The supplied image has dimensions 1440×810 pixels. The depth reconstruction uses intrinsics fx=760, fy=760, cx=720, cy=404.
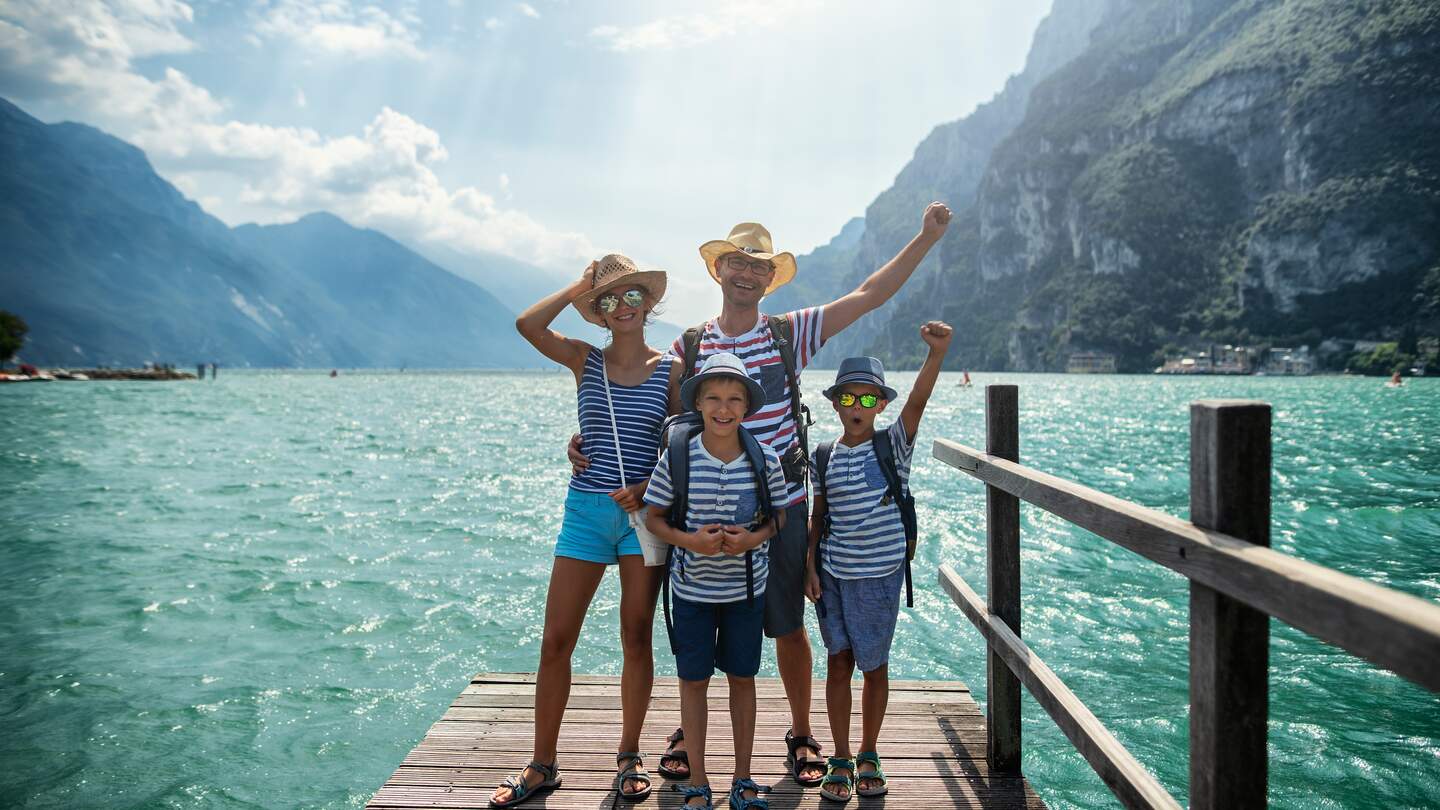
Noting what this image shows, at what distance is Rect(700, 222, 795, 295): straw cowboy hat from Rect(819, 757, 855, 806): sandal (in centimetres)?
242

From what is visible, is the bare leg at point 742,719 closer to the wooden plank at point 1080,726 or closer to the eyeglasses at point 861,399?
the wooden plank at point 1080,726

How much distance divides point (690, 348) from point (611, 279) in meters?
0.53

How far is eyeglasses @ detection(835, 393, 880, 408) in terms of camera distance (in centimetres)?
384

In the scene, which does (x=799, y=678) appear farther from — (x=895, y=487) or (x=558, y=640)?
(x=558, y=640)

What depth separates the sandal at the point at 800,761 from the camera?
12.9 feet

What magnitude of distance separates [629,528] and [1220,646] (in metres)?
2.54

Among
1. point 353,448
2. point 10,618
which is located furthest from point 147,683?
point 353,448

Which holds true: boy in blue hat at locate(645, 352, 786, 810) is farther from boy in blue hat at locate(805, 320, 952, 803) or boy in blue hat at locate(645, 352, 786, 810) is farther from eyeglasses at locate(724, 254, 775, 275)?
eyeglasses at locate(724, 254, 775, 275)

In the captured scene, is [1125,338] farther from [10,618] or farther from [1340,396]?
[10,618]

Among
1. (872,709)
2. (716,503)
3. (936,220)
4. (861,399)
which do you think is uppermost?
(936,220)

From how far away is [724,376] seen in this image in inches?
136

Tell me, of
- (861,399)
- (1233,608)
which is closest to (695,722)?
(861,399)

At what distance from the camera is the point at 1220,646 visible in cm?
210

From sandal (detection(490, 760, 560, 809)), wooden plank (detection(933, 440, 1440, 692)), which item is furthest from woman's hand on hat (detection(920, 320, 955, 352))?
sandal (detection(490, 760, 560, 809))
